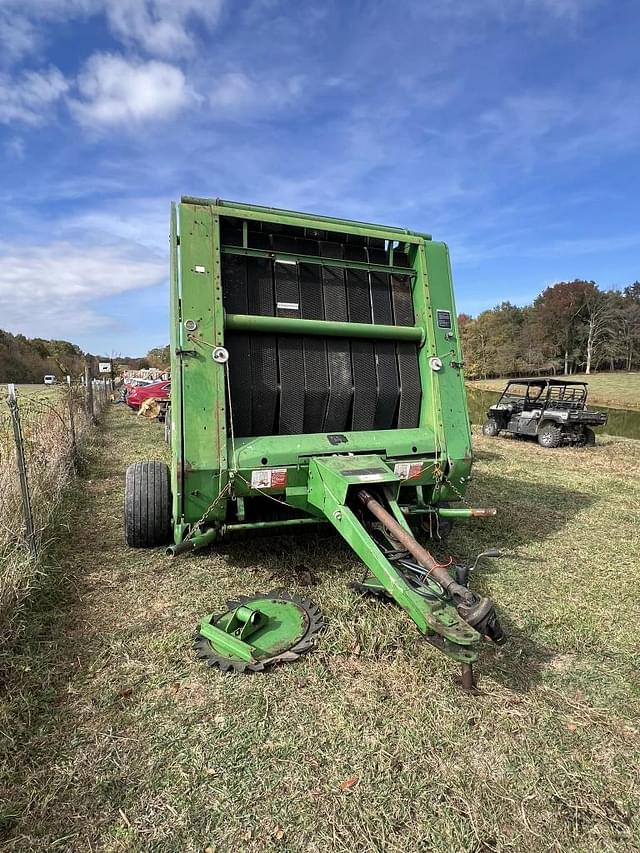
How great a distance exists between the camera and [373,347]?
4219mm

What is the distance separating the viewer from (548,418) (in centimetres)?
1329

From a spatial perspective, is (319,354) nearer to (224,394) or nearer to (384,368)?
(384,368)

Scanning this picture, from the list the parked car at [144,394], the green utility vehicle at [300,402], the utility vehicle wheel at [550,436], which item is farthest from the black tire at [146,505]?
the parked car at [144,394]

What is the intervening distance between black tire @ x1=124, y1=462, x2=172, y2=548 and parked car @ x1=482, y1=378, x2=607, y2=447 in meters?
11.5

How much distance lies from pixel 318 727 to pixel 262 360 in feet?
8.30

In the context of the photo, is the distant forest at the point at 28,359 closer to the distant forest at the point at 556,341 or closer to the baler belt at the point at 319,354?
the distant forest at the point at 556,341

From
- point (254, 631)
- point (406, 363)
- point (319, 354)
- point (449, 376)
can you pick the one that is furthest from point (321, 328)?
point (254, 631)

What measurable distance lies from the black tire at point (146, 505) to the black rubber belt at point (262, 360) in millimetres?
1024

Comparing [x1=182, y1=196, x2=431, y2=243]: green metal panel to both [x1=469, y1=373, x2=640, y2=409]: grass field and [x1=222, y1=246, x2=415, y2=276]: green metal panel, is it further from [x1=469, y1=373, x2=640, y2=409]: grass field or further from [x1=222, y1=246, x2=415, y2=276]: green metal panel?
[x1=469, y1=373, x2=640, y2=409]: grass field

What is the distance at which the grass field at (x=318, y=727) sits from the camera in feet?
5.98

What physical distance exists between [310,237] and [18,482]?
3.17m

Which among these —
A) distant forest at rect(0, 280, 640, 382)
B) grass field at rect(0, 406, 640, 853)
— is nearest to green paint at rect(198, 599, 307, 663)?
grass field at rect(0, 406, 640, 853)

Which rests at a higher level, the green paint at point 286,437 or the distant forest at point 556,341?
the distant forest at point 556,341

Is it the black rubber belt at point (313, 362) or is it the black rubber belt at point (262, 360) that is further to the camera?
the black rubber belt at point (313, 362)
